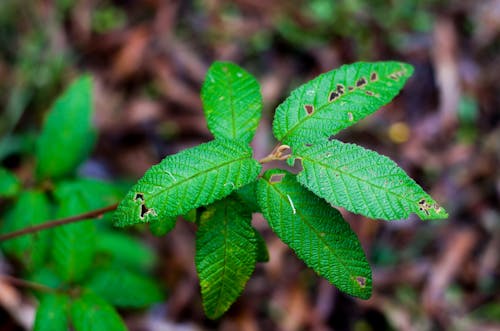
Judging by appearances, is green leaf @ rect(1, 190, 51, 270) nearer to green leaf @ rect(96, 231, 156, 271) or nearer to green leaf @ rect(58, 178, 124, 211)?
green leaf @ rect(58, 178, 124, 211)

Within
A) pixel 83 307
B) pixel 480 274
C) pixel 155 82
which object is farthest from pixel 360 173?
pixel 155 82

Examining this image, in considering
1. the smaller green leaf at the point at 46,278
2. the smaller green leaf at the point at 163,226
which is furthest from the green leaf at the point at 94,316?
the smaller green leaf at the point at 163,226

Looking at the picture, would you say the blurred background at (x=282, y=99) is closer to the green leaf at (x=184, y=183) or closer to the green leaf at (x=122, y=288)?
the green leaf at (x=122, y=288)

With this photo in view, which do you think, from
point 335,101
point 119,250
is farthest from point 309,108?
point 119,250

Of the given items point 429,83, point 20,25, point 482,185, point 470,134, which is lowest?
point 482,185

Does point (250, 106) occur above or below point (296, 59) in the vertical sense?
above

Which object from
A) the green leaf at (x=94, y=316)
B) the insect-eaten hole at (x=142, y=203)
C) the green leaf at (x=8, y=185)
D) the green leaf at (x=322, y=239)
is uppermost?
the insect-eaten hole at (x=142, y=203)

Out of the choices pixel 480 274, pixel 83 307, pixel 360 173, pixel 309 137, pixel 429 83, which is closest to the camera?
pixel 360 173

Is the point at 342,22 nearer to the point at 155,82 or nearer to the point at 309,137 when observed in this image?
the point at 155,82
